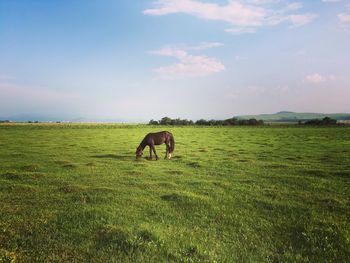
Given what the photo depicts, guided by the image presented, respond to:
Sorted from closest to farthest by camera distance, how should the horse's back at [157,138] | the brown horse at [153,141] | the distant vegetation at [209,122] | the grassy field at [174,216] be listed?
1. the grassy field at [174,216]
2. the brown horse at [153,141]
3. the horse's back at [157,138]
4. the distant vegetation at [209,122]

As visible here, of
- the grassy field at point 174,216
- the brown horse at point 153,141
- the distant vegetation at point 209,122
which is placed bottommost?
the grassy field at point 174,216

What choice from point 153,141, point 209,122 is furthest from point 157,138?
point 209,122

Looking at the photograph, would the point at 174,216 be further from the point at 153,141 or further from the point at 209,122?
the point at 209,122

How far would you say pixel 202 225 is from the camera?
9062mm

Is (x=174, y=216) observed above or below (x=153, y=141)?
below

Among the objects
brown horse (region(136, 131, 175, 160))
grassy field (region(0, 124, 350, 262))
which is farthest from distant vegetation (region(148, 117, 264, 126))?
grassy field (region(0, 124, 350, 262))

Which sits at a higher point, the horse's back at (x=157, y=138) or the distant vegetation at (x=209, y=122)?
the distant vegetation at (x=209, y=122)

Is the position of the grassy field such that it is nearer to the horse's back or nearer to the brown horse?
the brown horse

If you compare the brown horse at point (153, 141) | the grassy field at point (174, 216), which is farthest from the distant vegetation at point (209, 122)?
the grassy field at point (174, 216)

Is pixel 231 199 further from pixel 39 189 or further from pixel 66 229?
pixel 39 189

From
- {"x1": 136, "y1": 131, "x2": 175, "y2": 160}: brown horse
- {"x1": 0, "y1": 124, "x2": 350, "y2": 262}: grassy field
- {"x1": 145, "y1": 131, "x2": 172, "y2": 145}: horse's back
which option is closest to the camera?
{"x1": 0, "y1": 124, "x2": 350, "y2": 262}: grassy field

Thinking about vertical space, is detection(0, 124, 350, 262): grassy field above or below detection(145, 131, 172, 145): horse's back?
below

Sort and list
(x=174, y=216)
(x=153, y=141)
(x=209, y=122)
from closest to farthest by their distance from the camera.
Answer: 1. (x=174, y=216)
2. (x=153, y=141)
3. (x=209, y=122)

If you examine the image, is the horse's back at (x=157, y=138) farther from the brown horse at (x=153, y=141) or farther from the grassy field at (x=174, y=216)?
the grassy field at (x=174, y=216)
